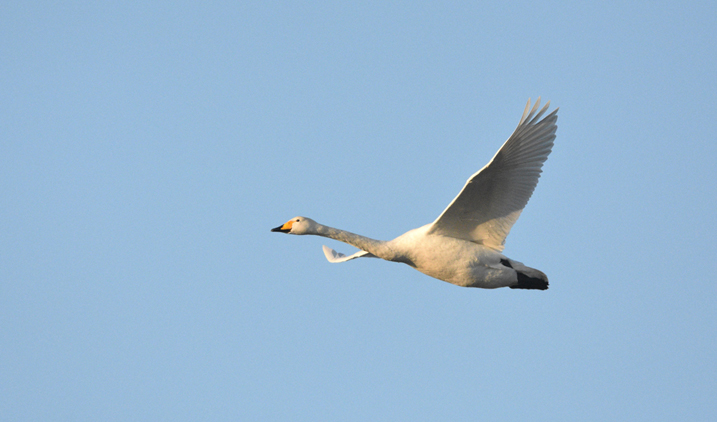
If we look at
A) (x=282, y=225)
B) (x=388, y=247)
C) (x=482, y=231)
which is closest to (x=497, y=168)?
(x=482, y=231)

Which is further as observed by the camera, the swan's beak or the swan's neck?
the swan's beak

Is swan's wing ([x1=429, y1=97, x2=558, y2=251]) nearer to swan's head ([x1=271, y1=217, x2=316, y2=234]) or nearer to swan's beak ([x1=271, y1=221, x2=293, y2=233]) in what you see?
swan's head ([x1=271, y1=217, x2=316, y2=234])

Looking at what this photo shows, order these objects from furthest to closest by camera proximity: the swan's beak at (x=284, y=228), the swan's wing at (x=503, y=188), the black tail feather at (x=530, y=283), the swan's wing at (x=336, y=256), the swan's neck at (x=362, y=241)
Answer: the swan's wing at (x=336, y=256) → the swan's beak at (x=284, y=228) → the black tail feather at (x=530, y=283) → the swan's neck at (x=362, y=241) → the swan's wing at (x=503, y=188)

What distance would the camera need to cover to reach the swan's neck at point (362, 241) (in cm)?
1401

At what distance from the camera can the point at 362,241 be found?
1413cm

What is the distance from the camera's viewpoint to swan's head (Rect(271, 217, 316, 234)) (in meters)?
14.6

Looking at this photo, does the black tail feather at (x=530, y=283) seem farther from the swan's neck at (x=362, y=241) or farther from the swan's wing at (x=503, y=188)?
the swan's neck at (x=362, y=241)

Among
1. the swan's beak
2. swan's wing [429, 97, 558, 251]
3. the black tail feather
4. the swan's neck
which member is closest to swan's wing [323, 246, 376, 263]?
the swan's neck

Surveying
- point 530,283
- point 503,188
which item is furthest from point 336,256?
point 503,188

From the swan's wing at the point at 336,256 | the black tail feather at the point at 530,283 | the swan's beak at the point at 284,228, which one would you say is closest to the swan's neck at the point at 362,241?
the swan's beak at the point at 284,228

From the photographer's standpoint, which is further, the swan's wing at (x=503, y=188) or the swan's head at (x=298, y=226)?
the swan's head at (x=298, y=226)

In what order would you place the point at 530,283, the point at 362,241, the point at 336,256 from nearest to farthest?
the point at 362,241 < the point at 530,283 < the point at 336,256

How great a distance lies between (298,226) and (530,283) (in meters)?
5.09

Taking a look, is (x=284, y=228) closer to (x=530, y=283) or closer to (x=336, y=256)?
(x=336, y=256)
